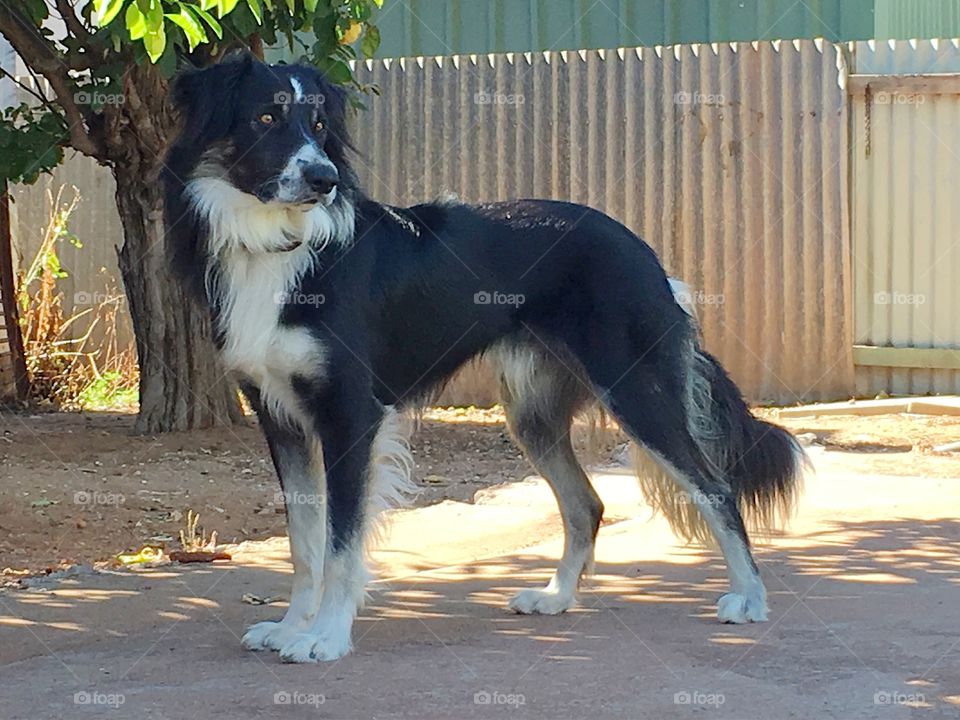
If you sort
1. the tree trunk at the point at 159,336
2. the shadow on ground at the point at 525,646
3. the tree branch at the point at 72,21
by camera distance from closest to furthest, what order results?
the shadow on ground at the point at 525,646 → the tree branch at the point at 72,21 → the tree trunk at the point at 159,336

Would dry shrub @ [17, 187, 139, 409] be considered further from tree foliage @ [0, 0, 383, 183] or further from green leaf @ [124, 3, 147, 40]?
green leaf @ [124, 3, 147, 40]

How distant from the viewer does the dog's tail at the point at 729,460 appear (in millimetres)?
5434

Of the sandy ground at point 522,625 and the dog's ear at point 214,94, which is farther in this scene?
the dog's ear at point 214,94

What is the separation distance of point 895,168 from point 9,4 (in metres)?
5.60

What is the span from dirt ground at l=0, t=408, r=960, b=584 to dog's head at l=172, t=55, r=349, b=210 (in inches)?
64.3

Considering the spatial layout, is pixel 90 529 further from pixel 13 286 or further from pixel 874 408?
pixel 874 408

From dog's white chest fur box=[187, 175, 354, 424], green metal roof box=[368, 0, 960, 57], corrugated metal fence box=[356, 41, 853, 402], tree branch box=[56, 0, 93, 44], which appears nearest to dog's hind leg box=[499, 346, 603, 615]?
dog's white chest fur box=[187, 175, 354, 424]

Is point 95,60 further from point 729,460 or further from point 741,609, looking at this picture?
point 741,609

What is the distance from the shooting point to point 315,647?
4742 millimetres

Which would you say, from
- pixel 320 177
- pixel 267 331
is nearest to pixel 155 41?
pixel 320 177

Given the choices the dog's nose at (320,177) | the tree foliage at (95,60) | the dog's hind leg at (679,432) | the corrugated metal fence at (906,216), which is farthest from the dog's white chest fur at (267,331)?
the corrugated metal fence at (906,216)

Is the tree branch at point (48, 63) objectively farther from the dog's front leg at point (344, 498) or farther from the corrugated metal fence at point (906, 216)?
the corrugated metal fence at point (906, 216)

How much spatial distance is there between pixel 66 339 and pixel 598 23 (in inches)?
222

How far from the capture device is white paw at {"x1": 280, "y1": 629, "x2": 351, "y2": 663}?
4.72 m
